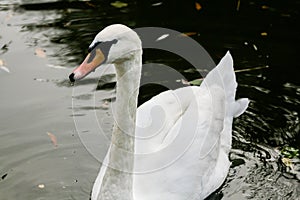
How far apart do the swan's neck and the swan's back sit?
A: 24 cm

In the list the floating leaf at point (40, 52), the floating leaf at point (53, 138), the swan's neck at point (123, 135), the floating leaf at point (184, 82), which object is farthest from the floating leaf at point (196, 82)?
the swan's neck at point (123, 135)

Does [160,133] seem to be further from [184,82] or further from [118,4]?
[118,4]

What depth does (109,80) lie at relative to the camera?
23.9 feet

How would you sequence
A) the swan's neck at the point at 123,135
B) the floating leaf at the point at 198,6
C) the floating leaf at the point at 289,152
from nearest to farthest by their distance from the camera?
the swan's neck at the point at 123,135 → the floating leaf at the point at 289,152 → the floating leaf at the point at 198,6

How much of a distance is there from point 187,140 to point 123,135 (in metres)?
0.90

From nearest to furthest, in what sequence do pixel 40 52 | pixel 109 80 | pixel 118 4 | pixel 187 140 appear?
1. pixel 187 140
2. pixel 109 80
3. pixel 40 52
4. pixel 118 4

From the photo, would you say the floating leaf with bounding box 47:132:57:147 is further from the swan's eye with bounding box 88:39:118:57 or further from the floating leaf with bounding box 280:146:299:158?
the swan's eye with bounding box 88:39:118:57

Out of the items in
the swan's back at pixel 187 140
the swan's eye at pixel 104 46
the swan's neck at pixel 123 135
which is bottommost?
the swan's back at pixel 187 140

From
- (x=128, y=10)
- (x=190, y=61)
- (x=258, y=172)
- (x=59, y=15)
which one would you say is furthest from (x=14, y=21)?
(x=258, y=172)

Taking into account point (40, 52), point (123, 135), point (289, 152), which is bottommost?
point (289, 152)

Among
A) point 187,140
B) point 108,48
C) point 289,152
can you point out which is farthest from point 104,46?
point 289,152

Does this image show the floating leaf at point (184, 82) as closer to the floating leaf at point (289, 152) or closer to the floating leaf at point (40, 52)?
the floating leaf at point (289, 152)

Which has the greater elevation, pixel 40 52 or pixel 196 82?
pixel 40 52

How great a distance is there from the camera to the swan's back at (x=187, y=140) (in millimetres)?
4820
